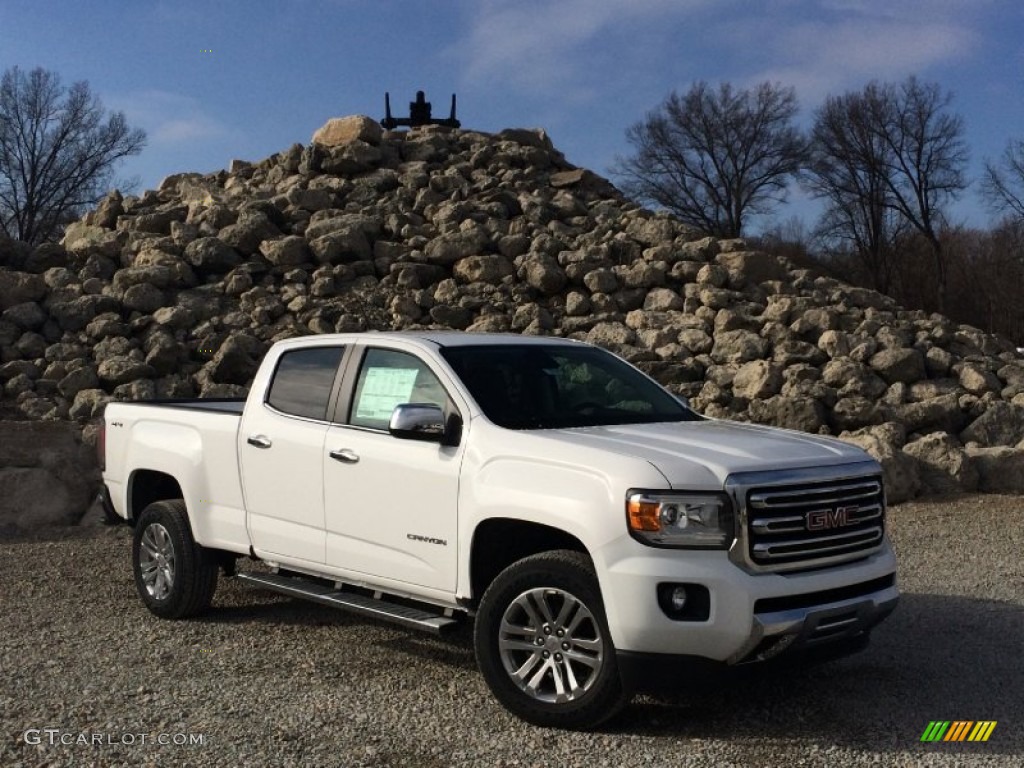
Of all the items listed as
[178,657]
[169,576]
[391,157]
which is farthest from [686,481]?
[391,157]

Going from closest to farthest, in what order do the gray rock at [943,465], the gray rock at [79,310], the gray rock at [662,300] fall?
the gray rock at [943,465] < the gray rock at [79,310] < the gray rock at [662,300]

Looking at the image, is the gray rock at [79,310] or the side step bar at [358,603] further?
the gray rock at [79,310]

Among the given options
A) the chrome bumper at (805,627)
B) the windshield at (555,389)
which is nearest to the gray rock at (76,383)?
the windshield at (555,389)

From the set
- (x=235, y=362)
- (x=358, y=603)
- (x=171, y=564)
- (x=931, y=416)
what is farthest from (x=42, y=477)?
(x=931, y=416)

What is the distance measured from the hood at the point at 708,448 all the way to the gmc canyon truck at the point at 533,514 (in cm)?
2

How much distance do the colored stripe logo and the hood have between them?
4.16 feet

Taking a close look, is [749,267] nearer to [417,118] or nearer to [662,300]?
[662,300]

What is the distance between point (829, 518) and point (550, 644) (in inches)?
55.1

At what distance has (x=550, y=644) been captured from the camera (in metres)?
5.16

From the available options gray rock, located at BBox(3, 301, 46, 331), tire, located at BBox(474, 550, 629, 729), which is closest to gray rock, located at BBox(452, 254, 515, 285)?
gray rock, located at BBox(3, 301, 46, 331)

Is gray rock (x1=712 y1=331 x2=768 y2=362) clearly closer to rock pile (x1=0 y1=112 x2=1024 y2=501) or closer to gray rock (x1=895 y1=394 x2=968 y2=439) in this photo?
rock pile (x1=0 y1=112 x2=1024 y2=501)

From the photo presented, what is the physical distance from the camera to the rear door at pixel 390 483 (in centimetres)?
571

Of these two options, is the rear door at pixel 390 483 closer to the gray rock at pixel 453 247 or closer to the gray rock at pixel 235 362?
the gray rock at pixel 235 362

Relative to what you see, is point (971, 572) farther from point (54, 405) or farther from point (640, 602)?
point (54, 405)
